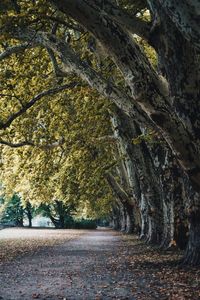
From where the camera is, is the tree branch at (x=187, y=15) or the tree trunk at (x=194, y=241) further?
the tree trunk at (x=194, y=241)

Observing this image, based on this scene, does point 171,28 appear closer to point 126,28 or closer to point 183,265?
point 126,28

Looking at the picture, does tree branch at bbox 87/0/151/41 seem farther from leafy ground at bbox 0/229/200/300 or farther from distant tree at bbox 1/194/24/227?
distant tree at bbox 1/194/24/227

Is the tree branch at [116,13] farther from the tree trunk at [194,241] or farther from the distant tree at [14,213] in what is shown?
the distant tree at [14,213]

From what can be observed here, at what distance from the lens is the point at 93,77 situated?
12.5 meters

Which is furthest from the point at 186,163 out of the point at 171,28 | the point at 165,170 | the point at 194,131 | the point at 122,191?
the point at 122,191

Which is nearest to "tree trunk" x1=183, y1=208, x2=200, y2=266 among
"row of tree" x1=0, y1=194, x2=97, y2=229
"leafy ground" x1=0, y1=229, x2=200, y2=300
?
"leafy ground" x1=0, y1=229, x2=200, y2=300

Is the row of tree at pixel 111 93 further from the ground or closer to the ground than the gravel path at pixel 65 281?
further from the ground

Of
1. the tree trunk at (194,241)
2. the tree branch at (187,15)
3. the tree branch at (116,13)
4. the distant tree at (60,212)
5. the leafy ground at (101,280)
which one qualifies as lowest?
the leafy ground at (101,280)

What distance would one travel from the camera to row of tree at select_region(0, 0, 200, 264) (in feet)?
33.2

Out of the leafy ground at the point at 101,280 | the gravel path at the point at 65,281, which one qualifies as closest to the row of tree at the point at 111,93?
Result: the leafy ground at the point at 101,280

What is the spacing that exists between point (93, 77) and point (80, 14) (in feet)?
10.1

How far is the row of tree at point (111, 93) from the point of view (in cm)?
1012

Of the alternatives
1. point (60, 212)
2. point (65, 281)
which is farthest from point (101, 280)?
point (60, 212)

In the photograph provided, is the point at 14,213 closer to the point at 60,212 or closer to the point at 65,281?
the point at 60,212
